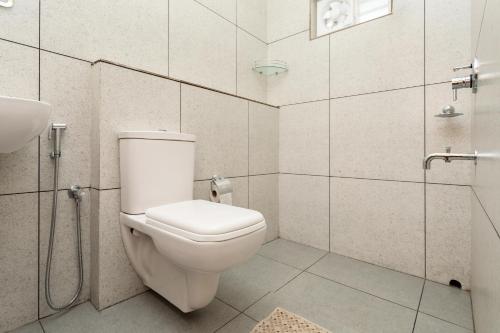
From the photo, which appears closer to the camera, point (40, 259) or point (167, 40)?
point (40, 259)

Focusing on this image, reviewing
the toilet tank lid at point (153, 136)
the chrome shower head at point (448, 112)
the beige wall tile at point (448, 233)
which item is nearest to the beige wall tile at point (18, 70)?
the toilet tank lid at point (153, 136)

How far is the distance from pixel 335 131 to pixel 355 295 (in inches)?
40.2

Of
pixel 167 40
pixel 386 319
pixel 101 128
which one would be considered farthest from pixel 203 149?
pixel 386 319

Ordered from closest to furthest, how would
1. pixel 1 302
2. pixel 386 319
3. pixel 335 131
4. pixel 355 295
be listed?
1. pixel 1 302
2. pixel 386 319
3. pixel 355 295
4. pixel 335 131

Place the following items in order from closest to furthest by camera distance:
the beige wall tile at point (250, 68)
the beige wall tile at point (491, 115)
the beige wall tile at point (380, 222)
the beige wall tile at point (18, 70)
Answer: the beige wall tile at point (491, 115)
the beige wall tile at point (18, 70)
the beige wall tile at point (380, 222)
the beige wall tile at point (250, 68)

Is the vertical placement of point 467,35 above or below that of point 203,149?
above

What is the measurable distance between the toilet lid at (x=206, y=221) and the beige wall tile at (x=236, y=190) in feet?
1.32

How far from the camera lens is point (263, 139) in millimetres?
1923

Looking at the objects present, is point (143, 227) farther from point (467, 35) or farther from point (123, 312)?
point (467, 35)

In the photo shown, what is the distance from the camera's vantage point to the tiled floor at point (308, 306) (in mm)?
1033

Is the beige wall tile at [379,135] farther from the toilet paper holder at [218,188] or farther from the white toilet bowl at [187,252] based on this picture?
the white toilet bowl at [187,252]

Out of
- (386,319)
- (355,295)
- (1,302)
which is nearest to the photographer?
(1,302)

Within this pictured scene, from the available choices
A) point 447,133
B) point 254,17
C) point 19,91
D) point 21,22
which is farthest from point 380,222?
point 21,22

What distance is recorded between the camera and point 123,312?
112 cm
